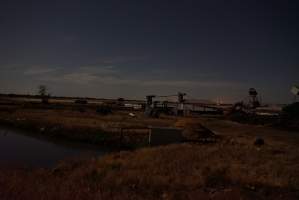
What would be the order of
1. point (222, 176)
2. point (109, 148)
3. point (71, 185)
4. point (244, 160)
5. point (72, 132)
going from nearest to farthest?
1. point (71, 185)
2. point (222, 176)
3. point (244, 160)
4. point (109, 148)
5. point (72, 132)

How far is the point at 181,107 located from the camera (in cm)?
4862

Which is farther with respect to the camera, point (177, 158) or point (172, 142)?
point (172, 142)

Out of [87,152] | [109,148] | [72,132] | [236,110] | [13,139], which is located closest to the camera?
[87,152]

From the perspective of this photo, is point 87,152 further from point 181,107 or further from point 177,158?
point 181,107

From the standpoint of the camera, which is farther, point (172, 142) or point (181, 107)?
point (181, 107)

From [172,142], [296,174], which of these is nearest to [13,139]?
[172,142]

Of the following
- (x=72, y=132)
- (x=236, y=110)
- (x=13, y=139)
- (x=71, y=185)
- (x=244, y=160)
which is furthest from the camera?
(x=236, y=110)

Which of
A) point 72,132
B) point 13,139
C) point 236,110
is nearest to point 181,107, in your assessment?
point 236,110

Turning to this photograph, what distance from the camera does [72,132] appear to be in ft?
75.5

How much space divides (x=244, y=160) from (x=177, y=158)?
3157 millimetres

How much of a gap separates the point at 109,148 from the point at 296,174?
473 inches

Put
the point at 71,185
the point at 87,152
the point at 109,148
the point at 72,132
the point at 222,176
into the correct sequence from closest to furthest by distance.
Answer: the point at 71,185 < the point at 222,176 < the point at 87,152 < the point at 109,148 < the point at 72,132

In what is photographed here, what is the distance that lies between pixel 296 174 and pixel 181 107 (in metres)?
38.5

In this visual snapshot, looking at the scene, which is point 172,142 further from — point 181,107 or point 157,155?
point 181,107
